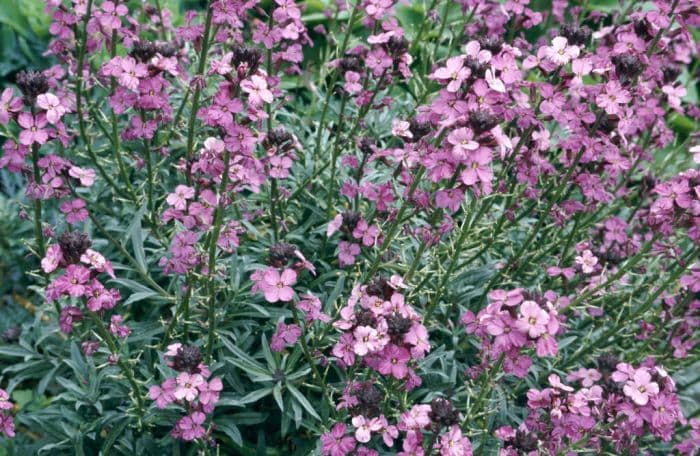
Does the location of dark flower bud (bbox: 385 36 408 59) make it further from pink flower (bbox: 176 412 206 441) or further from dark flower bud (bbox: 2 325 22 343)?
dark flower bud (bbox: 2 325 22 343)

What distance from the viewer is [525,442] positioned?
9.16 ft

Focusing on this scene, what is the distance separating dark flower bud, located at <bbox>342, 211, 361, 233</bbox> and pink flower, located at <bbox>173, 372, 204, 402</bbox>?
1025 mm

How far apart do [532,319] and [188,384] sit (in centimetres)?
130

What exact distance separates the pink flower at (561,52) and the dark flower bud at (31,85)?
2030 millimetres

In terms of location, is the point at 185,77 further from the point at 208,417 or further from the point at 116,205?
the point at 208,417

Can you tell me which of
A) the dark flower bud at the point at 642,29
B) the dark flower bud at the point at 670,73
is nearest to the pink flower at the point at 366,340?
the dark flower bud at the point at 642,29

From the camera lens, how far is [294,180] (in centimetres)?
443

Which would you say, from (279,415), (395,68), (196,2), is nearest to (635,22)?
(395,68)

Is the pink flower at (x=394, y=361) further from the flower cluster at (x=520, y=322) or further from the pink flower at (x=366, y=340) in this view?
the flower cluster at (x=520, y=322)

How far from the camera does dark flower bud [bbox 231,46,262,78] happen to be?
9.16ft

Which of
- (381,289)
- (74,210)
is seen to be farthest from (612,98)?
(74,210)

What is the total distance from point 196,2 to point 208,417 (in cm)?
555

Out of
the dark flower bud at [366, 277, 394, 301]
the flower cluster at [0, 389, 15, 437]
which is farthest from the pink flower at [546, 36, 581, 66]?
the flower cluster at [0, 389, 15, 437]

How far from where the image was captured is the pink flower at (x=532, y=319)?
242cm
